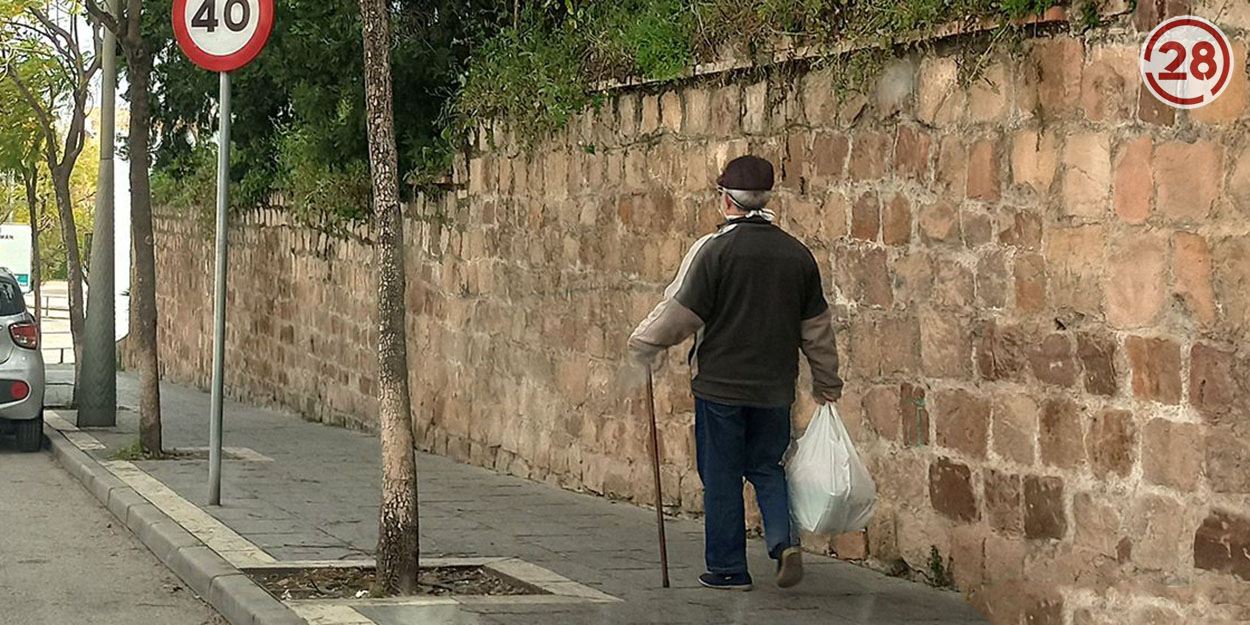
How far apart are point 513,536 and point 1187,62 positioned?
4.52 metres

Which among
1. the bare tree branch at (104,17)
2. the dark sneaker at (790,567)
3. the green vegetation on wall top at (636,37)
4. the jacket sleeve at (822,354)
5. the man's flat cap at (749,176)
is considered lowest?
the dark sneaker at (790,567)

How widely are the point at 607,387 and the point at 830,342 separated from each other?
12.0ft

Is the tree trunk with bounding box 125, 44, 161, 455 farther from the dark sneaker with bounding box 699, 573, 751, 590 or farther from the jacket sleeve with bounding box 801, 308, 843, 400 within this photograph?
the jacket sleeve with bounding box 801, 308, 843, 400

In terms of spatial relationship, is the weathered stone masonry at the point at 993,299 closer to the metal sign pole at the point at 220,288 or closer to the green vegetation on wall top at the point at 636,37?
the green vegetation on wall top at the point at 636,37

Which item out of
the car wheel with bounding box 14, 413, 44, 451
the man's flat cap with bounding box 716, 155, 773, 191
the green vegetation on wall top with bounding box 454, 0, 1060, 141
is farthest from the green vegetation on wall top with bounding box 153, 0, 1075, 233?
the car wheel with bounding box 14, 413, 44, 451

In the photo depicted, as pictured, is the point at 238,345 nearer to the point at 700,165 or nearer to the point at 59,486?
the point at 59,486

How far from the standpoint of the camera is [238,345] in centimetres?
2131

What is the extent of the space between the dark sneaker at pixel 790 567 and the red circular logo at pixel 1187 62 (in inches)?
89.2

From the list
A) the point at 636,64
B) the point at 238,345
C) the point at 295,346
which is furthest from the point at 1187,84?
the point at 238,345

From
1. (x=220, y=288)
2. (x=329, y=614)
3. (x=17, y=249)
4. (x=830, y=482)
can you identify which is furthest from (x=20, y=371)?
(x=17, y=249)

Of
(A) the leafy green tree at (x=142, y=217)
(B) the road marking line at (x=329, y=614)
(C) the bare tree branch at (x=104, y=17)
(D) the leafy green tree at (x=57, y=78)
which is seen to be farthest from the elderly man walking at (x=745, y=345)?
(D) the leafy green tree at (x=57, y=78)

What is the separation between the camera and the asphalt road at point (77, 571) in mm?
7996

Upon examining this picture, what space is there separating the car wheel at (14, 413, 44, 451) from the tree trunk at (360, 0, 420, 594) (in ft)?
26.5

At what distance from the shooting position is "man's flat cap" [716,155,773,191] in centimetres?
779
